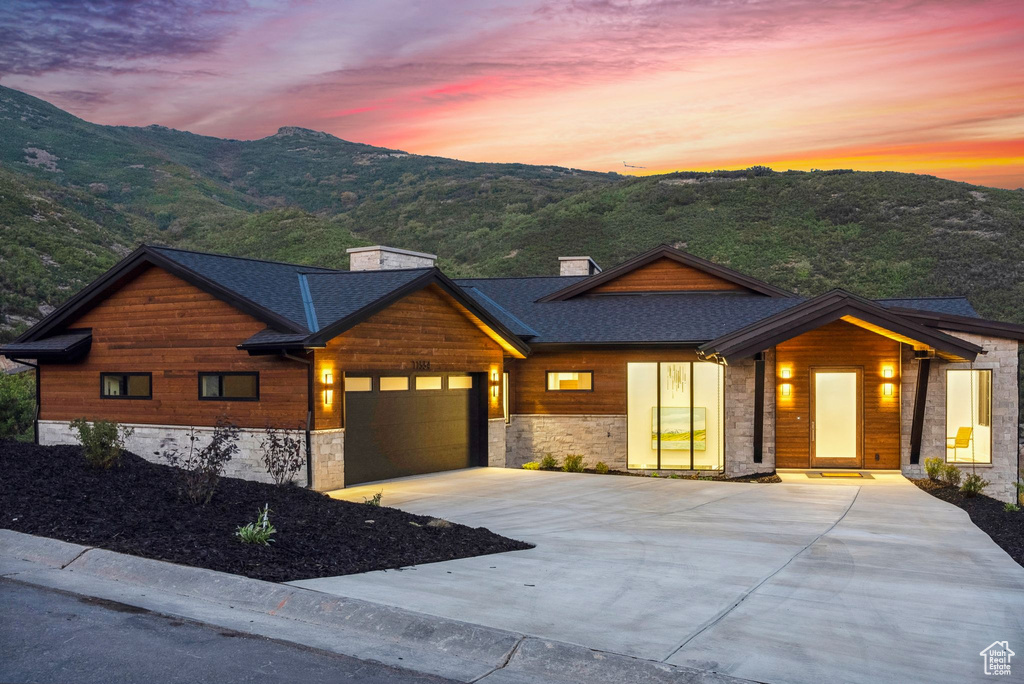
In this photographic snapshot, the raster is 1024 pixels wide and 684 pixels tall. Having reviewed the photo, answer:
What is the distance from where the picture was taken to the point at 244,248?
67.0 m

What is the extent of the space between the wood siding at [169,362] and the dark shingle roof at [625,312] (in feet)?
25.0

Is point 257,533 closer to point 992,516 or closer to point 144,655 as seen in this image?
point 144,655

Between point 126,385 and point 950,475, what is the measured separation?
1753cm

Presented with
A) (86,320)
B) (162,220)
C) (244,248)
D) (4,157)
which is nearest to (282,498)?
(86,320)

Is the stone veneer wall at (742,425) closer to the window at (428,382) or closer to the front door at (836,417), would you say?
the front door at (836,417)

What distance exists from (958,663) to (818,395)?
14.3 metres

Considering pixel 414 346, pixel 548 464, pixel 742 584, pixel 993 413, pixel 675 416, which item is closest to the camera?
pixel 742 584

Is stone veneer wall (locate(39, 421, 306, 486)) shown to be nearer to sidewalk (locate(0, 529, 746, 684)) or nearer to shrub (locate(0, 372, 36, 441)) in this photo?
shrub (locate(0, 372, 36, 441))

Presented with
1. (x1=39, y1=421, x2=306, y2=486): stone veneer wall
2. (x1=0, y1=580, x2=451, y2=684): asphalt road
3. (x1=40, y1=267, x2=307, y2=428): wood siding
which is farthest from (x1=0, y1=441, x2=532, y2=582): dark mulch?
(x1=40, y1=267, x2=307, y2=428): wood siding

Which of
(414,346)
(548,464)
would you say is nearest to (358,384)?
(414,346)

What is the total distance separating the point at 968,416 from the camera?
20.0 metres

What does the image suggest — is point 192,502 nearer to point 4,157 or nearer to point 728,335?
point 728,335

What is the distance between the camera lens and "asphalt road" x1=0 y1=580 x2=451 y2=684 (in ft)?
20.0

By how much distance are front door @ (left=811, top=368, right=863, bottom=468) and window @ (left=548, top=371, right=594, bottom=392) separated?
17.6 ft
